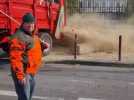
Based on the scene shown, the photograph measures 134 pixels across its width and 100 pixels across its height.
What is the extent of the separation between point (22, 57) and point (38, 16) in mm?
11220

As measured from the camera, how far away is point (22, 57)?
7.54 meters

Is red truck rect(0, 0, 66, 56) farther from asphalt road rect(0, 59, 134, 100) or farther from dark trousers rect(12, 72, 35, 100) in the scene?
dark trousers rect(12, 72, 35, 100)

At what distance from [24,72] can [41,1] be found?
37.5 feet

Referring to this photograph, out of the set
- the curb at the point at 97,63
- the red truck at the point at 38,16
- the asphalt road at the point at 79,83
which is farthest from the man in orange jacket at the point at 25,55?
the curb at the point at 97,63

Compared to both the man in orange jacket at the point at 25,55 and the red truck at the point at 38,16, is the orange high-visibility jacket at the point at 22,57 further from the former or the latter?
the red truck at the point at 38,16

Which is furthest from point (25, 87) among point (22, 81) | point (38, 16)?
point (38, 16)

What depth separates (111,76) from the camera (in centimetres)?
1424

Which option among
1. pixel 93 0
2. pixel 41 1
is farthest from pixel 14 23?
pixel 93 0

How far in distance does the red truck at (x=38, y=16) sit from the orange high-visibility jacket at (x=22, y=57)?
8226mm

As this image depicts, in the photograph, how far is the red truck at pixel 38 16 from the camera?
17.1 meters

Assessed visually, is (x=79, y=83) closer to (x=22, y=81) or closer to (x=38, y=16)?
(x=22, y=81)

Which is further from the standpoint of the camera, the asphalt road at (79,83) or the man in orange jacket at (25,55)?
the asphalt road at (79,83)

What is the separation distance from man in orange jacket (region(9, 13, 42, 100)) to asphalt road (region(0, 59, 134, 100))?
3053 millimetres

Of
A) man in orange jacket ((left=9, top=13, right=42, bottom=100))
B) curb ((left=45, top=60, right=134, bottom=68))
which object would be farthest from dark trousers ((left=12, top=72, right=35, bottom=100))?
curb ((left=45, top=60, right=134, bottom=68))
